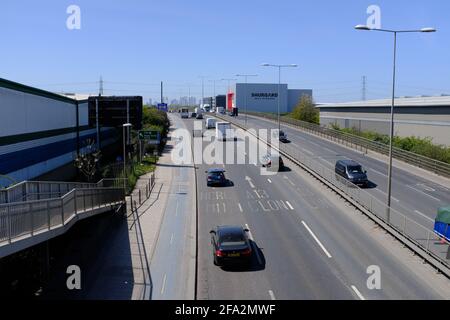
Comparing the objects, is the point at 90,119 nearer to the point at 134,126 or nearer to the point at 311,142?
the point at 134,126

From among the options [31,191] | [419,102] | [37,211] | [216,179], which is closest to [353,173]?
[216,179]

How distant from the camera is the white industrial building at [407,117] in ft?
172

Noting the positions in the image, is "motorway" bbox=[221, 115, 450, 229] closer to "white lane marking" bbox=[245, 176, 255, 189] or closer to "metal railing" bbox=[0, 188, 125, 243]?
"white lane marking" bbox=[245, 176, 255, 189]

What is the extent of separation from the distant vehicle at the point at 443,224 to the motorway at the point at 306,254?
1.59 metres

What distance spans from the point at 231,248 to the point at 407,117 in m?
44.0

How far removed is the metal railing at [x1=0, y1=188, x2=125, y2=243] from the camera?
518 inches

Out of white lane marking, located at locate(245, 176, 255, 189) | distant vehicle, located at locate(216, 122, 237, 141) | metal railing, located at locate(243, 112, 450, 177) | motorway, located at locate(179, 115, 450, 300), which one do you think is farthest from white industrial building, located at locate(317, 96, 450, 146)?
motorway, located at locate(179, 115, 450, 300)

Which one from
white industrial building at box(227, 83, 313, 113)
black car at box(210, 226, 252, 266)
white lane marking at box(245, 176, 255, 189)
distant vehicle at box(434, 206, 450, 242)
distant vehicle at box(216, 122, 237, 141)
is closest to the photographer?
black car at box(210, 226, 252, 266)

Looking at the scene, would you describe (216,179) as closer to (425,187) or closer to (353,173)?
(353,173)

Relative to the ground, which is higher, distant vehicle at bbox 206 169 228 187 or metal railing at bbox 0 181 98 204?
metal railing at bbox 0 181 98 204

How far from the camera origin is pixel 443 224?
2188 cm

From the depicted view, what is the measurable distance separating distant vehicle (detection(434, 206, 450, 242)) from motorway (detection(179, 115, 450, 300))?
62.5 inches
